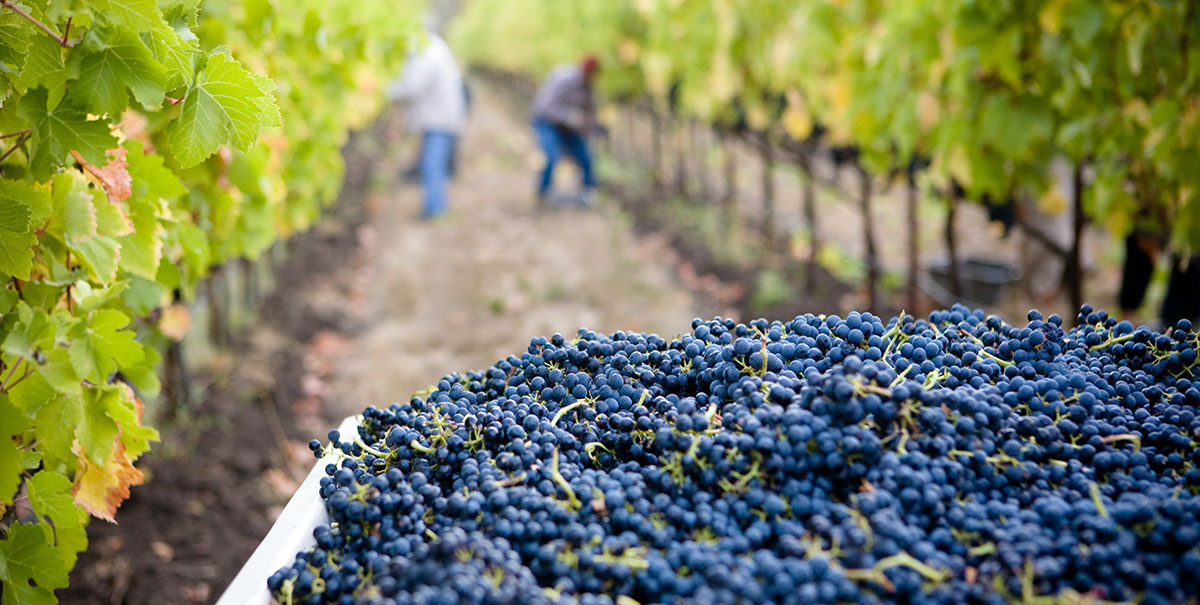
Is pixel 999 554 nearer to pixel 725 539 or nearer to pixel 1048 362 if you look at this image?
pixel 725 539

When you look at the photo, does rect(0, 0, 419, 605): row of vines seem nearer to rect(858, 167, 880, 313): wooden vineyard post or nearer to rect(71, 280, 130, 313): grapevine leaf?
rect(71, 280, 130, 313): grapevine leaf

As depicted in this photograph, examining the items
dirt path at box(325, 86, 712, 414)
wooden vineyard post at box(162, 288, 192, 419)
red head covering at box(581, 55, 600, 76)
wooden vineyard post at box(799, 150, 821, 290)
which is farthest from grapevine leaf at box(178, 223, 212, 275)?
red head covering at box(581, 55, 600, 76)

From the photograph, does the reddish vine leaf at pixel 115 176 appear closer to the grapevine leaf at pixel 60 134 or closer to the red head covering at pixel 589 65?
the grapevine leaf at pixel 60 134

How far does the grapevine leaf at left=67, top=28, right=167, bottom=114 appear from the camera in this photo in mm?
1486

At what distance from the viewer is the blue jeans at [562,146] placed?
396 inches

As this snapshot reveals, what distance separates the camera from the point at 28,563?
1.53m

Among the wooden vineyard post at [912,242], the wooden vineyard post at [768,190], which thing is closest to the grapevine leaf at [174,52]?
the wooden vineyard post at [912,242]

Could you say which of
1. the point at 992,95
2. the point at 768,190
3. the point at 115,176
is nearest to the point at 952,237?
the point at 992,95

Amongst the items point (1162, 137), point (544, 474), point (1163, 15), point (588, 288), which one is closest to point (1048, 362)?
point (544, 474)

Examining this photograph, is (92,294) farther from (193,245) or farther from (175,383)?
(175,383)

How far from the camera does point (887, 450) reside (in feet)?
3.67

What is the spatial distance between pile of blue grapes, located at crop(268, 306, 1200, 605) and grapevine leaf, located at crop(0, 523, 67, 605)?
650mm

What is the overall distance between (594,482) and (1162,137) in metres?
2.87

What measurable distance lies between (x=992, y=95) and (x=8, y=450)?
12.8 ft
